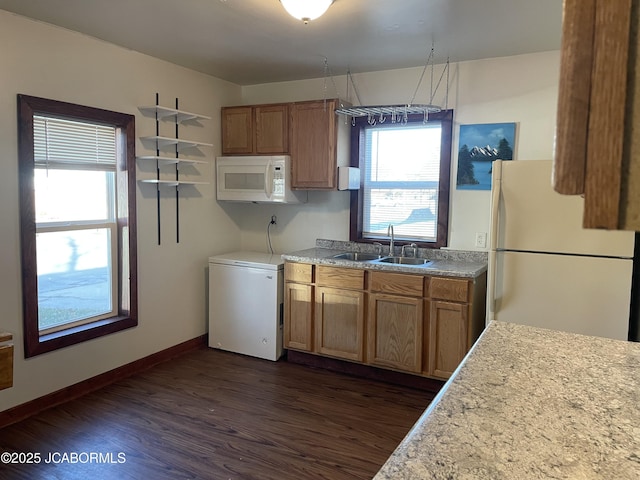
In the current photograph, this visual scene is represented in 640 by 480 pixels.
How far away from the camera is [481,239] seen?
3715mm

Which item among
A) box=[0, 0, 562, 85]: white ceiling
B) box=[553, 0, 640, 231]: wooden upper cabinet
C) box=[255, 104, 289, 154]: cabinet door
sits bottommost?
box=[553, 0, 640, 231]: wooden upper cabinet

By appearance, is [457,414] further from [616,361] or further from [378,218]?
[378,218]

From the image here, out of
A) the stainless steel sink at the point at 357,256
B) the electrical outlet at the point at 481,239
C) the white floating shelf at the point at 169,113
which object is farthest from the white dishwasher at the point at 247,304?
the electrical outlet at the point at 481,239

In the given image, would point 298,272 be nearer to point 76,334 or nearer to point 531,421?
point 76,334

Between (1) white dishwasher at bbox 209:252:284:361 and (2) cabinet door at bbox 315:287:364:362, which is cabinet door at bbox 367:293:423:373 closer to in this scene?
(2) cabinet door at bbox 315:287:364:362

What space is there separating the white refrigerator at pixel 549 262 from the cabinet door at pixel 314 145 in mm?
1463

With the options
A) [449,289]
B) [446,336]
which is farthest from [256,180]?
[446,336]

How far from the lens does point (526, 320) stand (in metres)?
2.91

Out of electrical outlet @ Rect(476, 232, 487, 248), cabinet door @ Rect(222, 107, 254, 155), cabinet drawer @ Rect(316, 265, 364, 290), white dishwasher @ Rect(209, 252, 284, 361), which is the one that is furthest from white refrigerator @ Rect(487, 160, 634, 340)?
cabinet door @ Rect(222, 107, 254, 155)

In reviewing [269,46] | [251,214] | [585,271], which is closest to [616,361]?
[585,271]

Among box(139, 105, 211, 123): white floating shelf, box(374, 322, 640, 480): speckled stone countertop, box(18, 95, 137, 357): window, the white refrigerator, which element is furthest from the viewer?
box(139, 105, 211, 123): white floating shelf

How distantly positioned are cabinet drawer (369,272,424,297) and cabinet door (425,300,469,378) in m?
0.16

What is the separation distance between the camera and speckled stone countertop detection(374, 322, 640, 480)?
77 cm

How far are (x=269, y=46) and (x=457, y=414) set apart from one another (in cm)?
304
